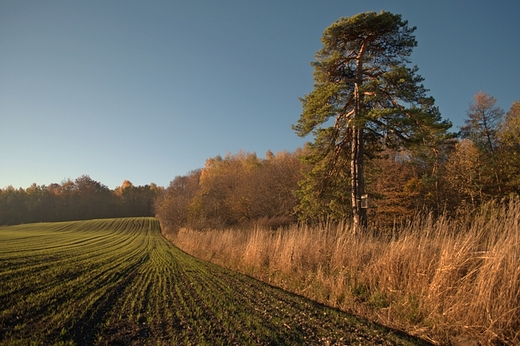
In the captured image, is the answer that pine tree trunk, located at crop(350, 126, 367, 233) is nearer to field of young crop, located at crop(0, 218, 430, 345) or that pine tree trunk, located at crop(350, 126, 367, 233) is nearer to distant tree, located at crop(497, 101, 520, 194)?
field of young crop, located at crop(0, 218, 430, 345)

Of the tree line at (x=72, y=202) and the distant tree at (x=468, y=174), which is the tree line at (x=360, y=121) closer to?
the distant tree at (x=468, y=174)

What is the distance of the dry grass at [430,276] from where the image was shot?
3.59 meters

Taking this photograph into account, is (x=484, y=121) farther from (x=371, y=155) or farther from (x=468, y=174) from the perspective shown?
(x=371, y=155)

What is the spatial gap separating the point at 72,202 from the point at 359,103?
9949 centimetres

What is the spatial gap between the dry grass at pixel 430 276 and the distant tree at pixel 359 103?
3165 millimetres

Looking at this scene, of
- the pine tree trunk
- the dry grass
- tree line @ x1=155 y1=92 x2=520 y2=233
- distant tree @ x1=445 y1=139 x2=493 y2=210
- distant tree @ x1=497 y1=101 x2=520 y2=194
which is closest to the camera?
the dry grass

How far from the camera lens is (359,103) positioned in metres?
10.0

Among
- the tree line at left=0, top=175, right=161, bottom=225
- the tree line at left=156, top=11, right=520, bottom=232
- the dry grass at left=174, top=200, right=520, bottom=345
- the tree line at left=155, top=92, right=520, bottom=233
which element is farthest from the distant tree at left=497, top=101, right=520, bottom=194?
the tree line at left=0, top=175, right=161, bottom=225

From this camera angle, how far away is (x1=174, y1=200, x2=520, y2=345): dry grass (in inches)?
141

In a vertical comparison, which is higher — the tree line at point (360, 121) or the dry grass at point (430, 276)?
the tree line at point (360, 121)

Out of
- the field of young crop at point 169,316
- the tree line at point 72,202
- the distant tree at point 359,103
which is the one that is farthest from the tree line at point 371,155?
the tree line at point 72,202

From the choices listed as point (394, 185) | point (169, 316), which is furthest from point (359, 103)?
point (394, 185)

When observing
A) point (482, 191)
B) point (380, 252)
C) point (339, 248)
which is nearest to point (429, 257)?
point (380, 252)

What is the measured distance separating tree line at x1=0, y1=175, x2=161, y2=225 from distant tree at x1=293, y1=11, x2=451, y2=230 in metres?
94.1
